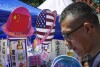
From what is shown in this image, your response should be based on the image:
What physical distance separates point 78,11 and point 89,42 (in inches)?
7.4

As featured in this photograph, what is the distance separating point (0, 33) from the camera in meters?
3.11

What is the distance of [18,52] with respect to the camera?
323 centimetres

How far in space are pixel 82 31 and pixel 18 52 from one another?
72.2 inches

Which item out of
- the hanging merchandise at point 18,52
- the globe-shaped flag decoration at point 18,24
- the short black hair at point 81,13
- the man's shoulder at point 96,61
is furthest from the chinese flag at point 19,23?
the man's shoulder at point 96,61

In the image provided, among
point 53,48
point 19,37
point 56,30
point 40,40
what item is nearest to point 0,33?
point 19,37

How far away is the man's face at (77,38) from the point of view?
1.48 m

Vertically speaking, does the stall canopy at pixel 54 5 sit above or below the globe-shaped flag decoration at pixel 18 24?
above

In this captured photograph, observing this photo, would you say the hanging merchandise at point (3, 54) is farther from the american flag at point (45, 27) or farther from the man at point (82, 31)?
the man at point (82, 31)

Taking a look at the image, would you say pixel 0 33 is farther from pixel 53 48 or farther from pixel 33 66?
pixel 53 48

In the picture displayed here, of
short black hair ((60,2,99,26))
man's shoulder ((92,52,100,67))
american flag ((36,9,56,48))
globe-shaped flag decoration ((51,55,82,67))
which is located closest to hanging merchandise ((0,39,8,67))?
american flag ((36,9,56,48))

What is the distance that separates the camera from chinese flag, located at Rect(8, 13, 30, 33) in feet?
10.3

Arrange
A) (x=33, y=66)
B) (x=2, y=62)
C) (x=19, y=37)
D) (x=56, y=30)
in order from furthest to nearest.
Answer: (x=56, y=30), (x=33, y=66), (x=19, y=37), (x=2, y=62)

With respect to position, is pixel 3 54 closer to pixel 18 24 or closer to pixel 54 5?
pixel 18 24

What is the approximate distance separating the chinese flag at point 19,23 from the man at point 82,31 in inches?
66.5
